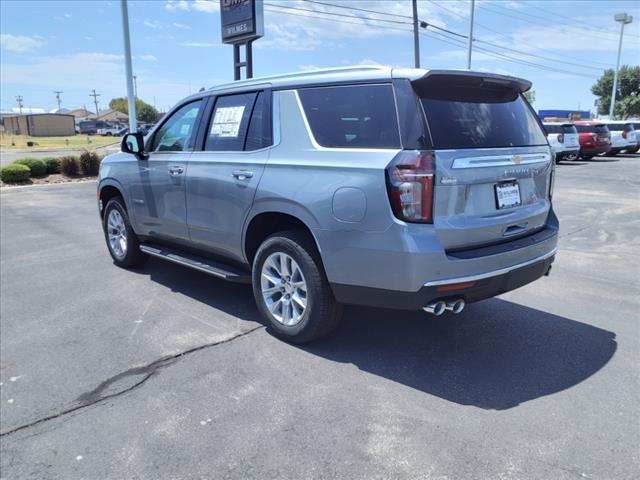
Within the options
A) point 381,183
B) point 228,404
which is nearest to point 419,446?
point 228,404

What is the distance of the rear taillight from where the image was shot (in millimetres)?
3180

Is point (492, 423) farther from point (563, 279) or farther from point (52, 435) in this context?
point (563, 279)

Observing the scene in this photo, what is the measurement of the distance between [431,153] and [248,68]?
11443mm

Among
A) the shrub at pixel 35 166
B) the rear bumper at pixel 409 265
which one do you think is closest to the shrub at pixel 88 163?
the shrub at pixel 35 166

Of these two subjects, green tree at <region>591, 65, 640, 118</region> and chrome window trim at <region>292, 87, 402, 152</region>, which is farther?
green tree at <region>591, 65, 640, 118</region>

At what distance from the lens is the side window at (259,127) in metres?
4.21

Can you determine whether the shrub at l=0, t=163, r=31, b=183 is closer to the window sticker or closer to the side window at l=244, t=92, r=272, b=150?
the window sticker

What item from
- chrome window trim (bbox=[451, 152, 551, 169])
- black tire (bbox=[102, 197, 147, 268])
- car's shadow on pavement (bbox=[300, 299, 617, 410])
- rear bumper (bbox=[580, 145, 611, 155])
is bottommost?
car's shadow on pavement (bbox=[300, 299, 617, 410])

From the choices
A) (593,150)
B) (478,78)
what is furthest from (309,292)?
(593,150)

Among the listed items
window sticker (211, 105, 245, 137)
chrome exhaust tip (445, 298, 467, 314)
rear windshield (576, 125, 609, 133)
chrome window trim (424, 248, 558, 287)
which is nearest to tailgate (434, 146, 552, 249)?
chrome window trim (424, 248, 558, 287)

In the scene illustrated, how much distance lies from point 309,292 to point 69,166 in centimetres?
1668

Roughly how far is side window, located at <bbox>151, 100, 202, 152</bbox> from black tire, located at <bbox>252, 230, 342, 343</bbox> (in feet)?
5.57

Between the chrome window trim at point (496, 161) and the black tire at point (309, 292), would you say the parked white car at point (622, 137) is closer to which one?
the chrome window trim at point (496, 161)

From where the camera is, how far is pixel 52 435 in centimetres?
302
